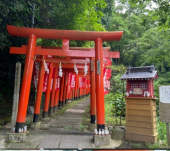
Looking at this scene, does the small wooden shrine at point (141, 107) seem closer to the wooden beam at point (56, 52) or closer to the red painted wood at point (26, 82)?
the wooden beam at point (56, 52)

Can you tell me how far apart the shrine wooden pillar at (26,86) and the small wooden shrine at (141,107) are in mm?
3594

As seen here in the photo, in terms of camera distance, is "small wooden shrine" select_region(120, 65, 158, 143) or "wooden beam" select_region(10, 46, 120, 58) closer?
"small wooden shrine" select_region(120, 65, 158, 143)

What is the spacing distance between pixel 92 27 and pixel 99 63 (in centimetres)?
448

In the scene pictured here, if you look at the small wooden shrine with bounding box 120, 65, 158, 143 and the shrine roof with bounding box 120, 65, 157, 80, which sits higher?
the shrine roof with bounding box 120, 65, 157, 80

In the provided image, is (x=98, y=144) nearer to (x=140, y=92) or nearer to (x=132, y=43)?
(x=140, y=92)

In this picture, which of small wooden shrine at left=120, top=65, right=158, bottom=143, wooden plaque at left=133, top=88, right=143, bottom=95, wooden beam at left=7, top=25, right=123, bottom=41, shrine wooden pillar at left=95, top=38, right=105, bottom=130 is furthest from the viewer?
wooden beam at left=7, top=25, right=123, bottom=41

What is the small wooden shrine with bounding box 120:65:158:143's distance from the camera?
16.8ft

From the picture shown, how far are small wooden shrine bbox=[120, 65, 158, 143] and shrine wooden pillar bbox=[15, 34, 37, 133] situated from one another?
11.8ft

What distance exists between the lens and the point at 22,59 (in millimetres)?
9906

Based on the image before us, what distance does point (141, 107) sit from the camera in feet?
17.5

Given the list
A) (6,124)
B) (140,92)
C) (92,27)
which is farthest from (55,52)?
(6,124)

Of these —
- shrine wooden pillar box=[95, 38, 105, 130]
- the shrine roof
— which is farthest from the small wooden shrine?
shrine wooden pillar box=[95, 38, 105, 130]

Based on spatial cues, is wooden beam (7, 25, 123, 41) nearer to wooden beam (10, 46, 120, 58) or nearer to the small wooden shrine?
wooden beam (10, 46, 120, 58)

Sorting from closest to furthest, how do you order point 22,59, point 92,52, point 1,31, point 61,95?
point 92,52, point 1,31, point 22,59, point 61,95
